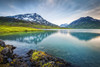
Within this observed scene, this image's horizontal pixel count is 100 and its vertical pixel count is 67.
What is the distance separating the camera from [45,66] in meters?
12.3

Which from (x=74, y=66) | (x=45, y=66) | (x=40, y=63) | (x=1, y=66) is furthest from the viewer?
(x=74, y=66)

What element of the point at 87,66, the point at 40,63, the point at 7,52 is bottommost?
the point at 87,66

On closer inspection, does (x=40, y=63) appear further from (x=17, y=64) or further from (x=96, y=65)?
(x=96, y=65)

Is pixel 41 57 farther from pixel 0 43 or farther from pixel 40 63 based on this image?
pixel 0 43

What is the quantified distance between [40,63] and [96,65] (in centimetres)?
1387

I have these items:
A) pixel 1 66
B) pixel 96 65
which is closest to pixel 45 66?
pixel 1 66

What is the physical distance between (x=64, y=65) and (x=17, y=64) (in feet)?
34.8

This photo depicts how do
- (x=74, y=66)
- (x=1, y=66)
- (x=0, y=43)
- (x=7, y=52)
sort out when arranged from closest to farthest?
(x=1, y=66) < (x=74, y=66) < (x=7, y=52) < (x=0, y=43)

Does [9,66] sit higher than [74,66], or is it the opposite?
[9,66]

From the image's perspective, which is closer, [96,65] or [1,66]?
[1,66]

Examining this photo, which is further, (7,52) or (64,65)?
(7,52)

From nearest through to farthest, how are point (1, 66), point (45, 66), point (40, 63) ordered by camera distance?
1. point (1, 66)
2. point (45, 66)
3. point (40, 63)

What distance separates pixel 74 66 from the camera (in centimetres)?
1434

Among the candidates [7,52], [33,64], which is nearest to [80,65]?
[33,64]
